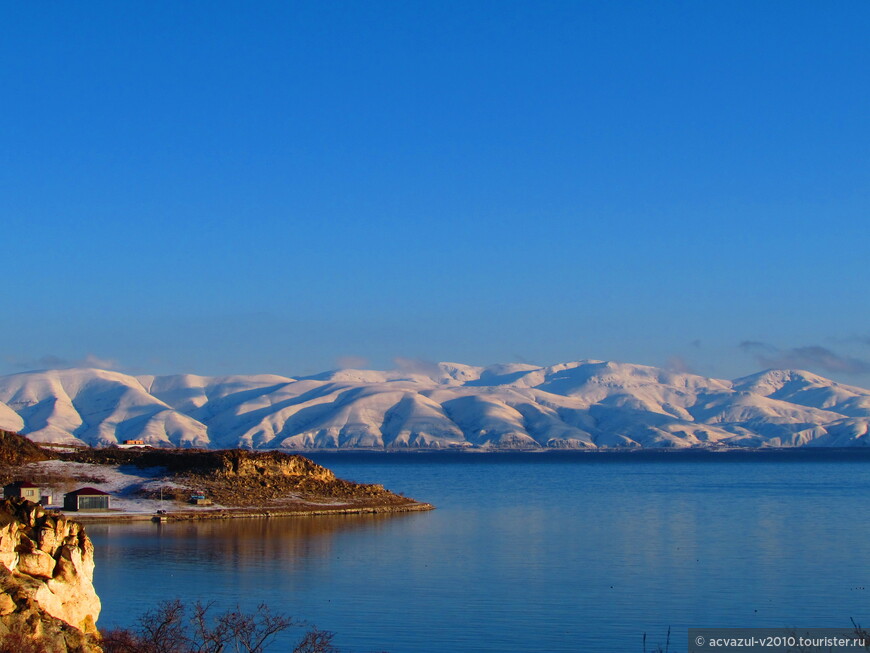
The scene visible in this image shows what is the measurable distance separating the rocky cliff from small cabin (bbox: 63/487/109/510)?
5126 cm

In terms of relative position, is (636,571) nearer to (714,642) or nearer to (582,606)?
(582,606)

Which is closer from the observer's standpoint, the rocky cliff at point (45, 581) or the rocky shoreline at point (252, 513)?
the rocky cliff at point (45, 581)

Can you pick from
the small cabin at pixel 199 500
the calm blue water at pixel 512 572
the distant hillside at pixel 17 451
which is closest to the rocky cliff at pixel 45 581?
the calm blue water at pixel 512 572

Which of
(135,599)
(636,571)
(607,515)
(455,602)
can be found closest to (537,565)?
(636,571)

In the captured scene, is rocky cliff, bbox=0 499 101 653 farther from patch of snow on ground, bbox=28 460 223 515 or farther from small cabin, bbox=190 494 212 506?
small cabin, bbox=190 494 212 506

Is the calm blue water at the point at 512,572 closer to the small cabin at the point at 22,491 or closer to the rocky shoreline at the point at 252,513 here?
the rocky shoreline at the point at 252,513

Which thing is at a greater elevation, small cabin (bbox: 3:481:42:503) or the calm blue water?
small cabin (bbox: 3:481:42:503)

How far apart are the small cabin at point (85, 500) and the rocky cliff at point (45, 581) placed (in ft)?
168

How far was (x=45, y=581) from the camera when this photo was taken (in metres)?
20.6

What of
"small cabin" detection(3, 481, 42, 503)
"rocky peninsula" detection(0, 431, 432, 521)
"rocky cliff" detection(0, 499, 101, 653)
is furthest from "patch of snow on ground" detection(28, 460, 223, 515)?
"rocky cliff" detection(0, 499, 101, 653)

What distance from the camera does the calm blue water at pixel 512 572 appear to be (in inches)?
1318

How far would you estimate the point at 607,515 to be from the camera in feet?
252

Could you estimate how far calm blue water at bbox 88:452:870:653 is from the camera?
33469 millimetres

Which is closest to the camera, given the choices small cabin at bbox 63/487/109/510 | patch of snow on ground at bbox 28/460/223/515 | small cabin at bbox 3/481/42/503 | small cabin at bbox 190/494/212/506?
small cabin at bbox 3/481/42/503
